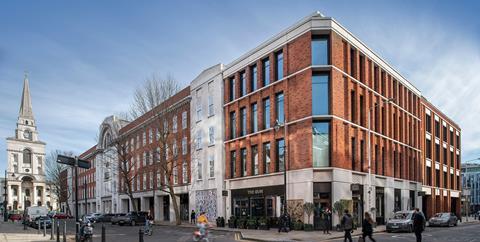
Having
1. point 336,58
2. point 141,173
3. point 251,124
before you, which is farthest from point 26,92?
point 336,58

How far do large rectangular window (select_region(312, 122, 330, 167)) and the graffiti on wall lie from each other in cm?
1473

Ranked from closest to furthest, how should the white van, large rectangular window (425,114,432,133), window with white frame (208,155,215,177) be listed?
window with white frame (208,155,215,177), the white van, large rectangular window (425,114,432,133)

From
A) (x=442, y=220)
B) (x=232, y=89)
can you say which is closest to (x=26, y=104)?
(x=232, y=89)

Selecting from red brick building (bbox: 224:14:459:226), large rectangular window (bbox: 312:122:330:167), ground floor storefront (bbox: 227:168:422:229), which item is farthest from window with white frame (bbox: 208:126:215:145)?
large rectangular window (bbox: 312:122:330:167)

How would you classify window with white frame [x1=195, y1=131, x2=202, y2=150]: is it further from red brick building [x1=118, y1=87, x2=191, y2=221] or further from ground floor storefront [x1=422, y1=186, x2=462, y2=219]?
ground floor storefront [x1=422, y1=186, x2=462, y2=219]

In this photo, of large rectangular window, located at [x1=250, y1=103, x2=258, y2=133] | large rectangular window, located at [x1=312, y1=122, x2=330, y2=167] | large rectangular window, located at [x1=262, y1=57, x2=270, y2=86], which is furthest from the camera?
large rectangular window, located at [x1=250, y1=103, x2=258, y2=133]

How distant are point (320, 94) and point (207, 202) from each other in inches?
722

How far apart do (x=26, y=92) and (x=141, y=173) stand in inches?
3729

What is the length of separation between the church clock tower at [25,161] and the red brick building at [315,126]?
11767cm

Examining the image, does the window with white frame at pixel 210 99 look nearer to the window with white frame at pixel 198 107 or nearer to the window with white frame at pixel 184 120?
the window with white frame at pixel 198 107

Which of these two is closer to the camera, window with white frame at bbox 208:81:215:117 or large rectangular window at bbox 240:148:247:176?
large rectangular window at bbox 240:148:247:176

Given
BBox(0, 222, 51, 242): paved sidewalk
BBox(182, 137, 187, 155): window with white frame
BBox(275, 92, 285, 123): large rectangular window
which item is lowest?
BBox(0, 222, 51, 242): paved sidewalk

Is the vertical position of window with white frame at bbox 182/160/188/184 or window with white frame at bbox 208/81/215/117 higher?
window with white frame at bbox 208/81/215/117

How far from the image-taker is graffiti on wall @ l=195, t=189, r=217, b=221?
44125 mm
